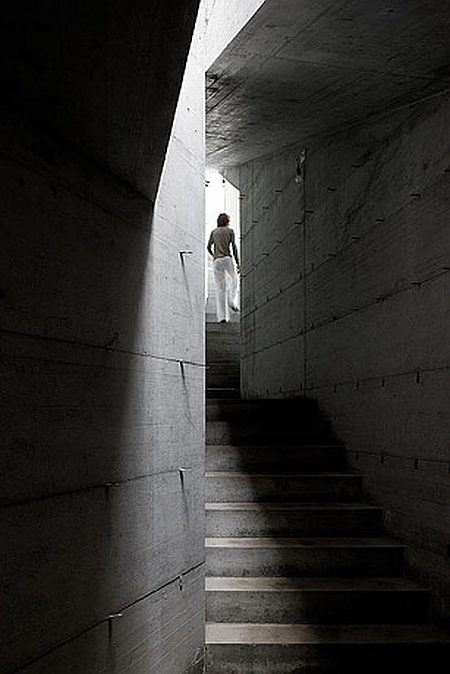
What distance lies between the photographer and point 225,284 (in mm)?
9539

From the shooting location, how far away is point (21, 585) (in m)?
1.96

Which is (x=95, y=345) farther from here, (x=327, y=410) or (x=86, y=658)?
(x=327, y=410)

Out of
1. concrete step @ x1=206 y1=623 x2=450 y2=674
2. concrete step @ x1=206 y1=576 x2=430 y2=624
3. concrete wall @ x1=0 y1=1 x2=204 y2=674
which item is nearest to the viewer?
concrete wall @ x1=0 y1=1 x2=204 y2=674

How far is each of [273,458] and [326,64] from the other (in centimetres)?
257

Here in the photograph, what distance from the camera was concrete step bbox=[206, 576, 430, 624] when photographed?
4164 mm

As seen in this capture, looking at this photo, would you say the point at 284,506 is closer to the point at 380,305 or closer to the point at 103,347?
the point at 380,305

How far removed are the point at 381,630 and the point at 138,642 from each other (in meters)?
1.74

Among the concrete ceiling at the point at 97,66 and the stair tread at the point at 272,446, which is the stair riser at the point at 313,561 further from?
the concrete ceiling at the point at 97,66

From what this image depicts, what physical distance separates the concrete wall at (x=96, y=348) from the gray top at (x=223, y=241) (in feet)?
19.3

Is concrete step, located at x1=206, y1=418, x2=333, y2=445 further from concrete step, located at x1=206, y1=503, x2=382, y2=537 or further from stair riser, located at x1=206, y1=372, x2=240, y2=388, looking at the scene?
stair riser, located at x1=206, y1=372, x2=240, y2=388

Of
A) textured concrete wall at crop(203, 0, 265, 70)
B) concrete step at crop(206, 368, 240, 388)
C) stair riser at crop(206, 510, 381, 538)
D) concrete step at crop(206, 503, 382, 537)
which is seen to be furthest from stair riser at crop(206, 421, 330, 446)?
concrete step at crop(206, 368, 240, 388)

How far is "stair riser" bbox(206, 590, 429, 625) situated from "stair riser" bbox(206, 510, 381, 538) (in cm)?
68

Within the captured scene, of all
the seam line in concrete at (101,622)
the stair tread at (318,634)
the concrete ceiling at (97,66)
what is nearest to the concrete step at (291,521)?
the stair tread at (318,634)

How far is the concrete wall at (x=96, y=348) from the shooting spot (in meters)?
1.89
